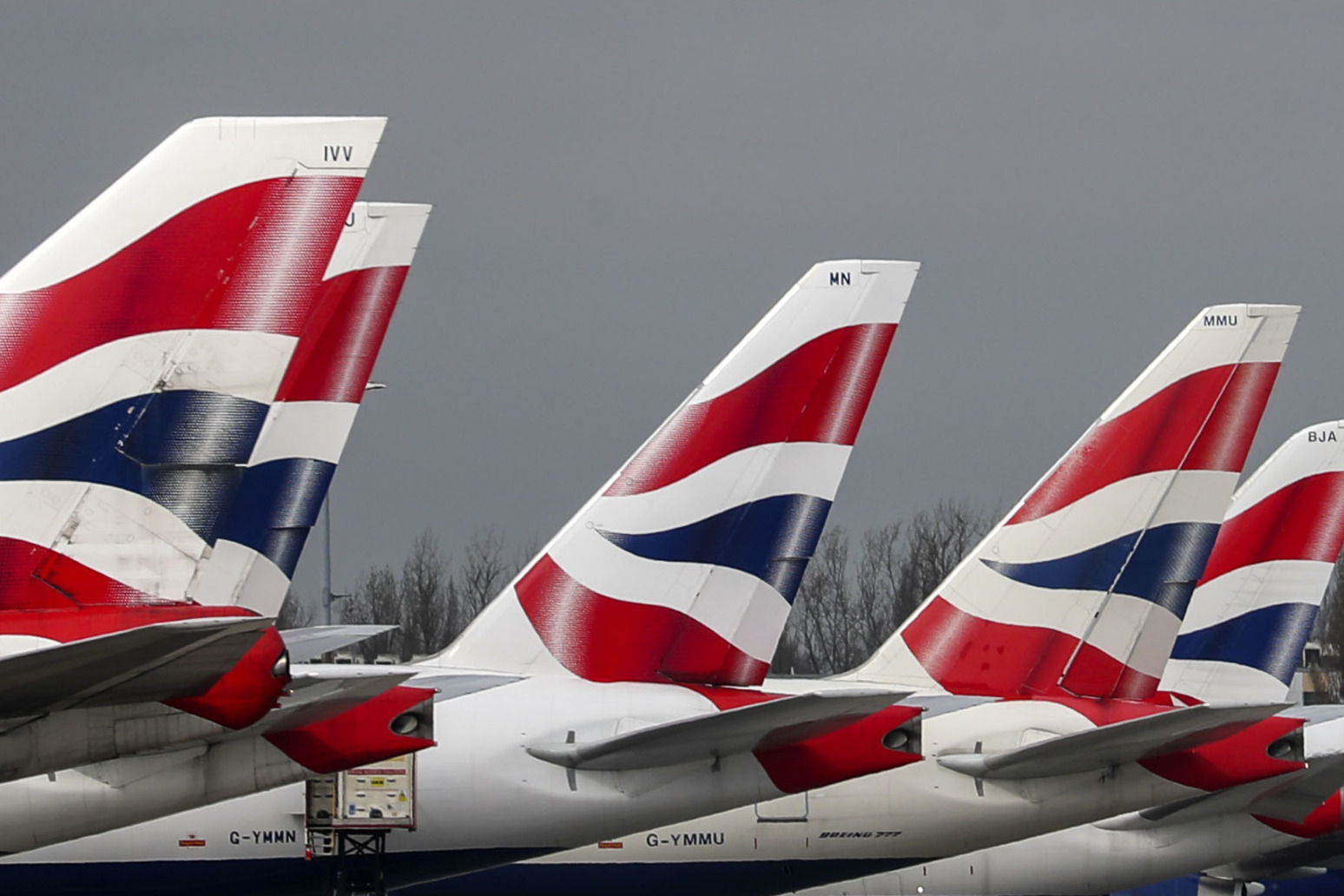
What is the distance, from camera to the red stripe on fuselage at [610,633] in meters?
18.3

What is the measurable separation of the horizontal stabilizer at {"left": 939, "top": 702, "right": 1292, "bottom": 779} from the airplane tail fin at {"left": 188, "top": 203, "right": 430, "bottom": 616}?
26.5 feet

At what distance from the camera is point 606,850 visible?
64.3 ft

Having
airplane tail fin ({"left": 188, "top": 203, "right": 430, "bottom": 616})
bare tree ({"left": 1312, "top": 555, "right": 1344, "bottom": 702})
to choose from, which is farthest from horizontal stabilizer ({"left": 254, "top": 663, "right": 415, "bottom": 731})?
bare tree ({"left": 1312, "top": 555, "right": 1344, "bottom": 702})

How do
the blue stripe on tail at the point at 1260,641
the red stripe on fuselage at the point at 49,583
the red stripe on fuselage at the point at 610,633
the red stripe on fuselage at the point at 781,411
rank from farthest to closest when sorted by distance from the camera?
the blue stripe on tail at the point at 1260,641 → the red stripe on fuselage at the point at 781,411 → the red stripe on fuselage at the point at 610,633 → the red stripe on fuselage at the point at 49,583

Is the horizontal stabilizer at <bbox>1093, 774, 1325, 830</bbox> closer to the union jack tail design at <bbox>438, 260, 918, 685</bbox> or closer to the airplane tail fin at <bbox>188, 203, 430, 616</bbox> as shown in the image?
the union jack tail design at <bbox>438, 260, 918, 685</bbox>

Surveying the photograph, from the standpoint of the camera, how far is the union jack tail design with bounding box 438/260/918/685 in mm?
18422

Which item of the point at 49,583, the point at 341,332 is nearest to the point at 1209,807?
the point at 341,332

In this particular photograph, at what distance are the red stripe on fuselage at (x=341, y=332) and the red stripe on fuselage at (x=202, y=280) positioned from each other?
11.8 feet

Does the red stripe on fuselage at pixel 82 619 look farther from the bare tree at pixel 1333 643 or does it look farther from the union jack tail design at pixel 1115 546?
the bare tree at pixel 1333 643

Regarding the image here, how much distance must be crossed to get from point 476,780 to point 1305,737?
1299cm

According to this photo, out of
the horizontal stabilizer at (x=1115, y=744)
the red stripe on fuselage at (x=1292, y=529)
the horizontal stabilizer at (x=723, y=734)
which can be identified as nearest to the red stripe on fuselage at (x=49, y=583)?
the horizontal stabilizer at (x=723, y=734)

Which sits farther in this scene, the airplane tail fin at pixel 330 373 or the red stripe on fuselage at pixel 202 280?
the airplane tail fin at pixel 330 373

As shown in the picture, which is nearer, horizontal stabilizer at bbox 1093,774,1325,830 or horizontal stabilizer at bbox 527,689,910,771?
horizontal stabilizer at bbox 527,689,910,771

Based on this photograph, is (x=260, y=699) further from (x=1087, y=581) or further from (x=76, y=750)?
(x=1087, y=581)
